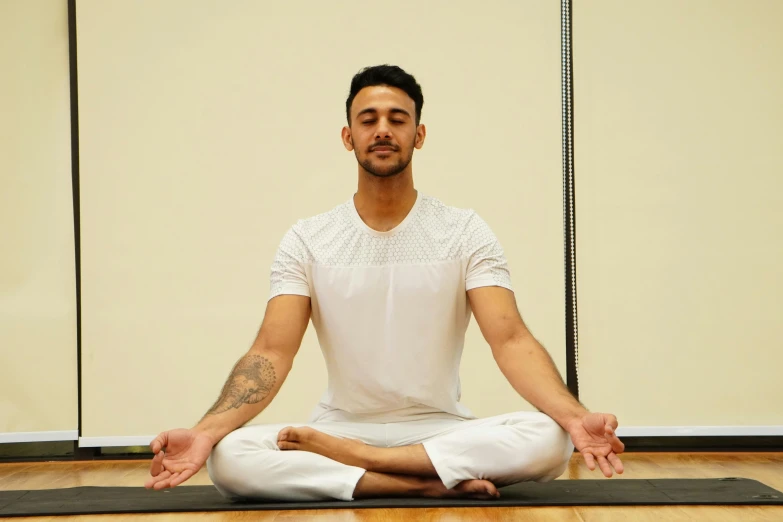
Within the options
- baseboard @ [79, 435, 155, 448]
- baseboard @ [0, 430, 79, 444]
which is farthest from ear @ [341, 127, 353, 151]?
baseboard @ [0, 430, 79, 444]

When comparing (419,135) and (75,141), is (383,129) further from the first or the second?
(75,141)

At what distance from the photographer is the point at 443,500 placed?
2.26m

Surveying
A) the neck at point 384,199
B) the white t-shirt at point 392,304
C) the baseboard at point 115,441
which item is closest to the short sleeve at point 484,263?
the white t-shirt at point 392,304

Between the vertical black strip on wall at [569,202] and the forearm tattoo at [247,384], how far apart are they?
164cm

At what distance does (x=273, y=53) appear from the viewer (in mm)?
3836

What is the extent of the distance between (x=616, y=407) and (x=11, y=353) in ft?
8.23

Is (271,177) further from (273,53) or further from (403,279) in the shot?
(403,279)

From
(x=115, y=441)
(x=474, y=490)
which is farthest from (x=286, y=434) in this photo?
(x=115, y=441)

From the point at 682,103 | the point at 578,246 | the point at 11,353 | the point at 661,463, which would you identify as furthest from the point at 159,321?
the point at 682,103

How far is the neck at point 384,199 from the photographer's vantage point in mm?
2641

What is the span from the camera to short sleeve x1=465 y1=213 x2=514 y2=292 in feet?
8.44

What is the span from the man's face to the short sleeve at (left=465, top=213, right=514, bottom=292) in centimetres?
30

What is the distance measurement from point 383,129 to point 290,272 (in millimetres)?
490

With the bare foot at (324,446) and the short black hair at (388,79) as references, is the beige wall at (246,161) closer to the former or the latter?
the short black hair at (388,79)
